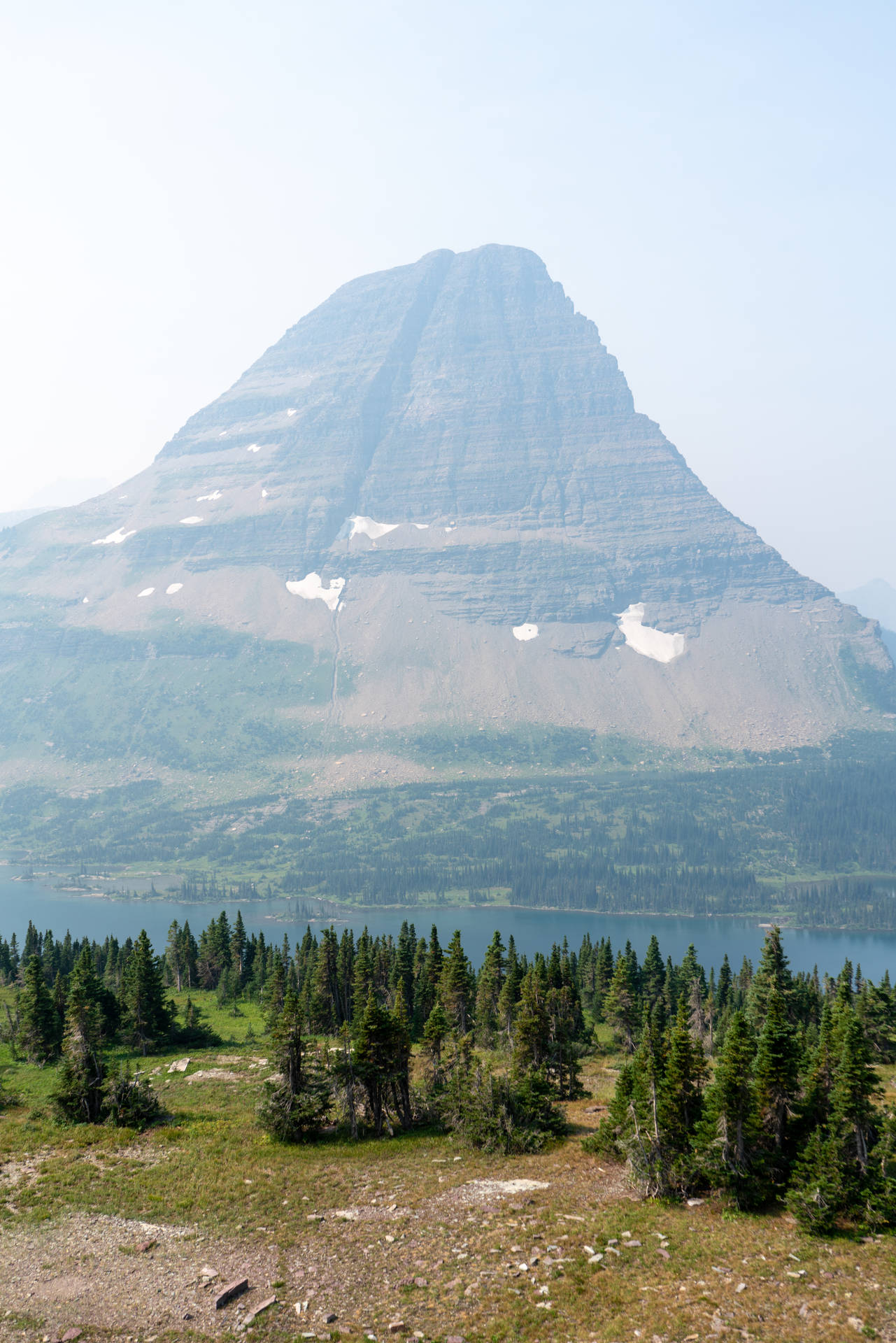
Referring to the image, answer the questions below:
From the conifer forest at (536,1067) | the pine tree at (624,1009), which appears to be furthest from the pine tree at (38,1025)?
the pine tree at (624,1009)

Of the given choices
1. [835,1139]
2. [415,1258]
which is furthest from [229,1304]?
[835,1139]

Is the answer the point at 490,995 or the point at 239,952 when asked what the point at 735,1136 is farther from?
the point at 239,952

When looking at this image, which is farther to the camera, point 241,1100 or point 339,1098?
point 241,1100

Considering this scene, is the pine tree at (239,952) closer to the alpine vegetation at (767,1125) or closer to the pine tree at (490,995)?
the pine tree at (490,995)

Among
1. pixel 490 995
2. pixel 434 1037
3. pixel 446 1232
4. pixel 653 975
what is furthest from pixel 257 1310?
pixel 653 975

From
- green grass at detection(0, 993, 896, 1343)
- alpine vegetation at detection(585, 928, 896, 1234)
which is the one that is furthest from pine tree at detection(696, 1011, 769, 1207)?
green grass at detection(0, 993, 896, 1343)

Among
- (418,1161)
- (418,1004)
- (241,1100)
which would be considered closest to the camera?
(418,1161)

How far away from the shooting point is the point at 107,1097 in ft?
181

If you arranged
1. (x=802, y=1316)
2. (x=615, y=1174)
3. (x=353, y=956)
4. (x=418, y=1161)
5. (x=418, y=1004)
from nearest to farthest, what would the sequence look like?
1. (x=802, y=1316)
2. (x=615, y=1174)
3. (x=418, y=1161)
4. (x=418, y=1004)
5. (x=353, y=956)

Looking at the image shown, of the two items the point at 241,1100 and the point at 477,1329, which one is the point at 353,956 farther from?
the point at 477,1329

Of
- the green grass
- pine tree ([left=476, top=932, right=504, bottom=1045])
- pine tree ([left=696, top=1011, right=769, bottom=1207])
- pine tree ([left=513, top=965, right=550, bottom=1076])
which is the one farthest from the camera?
pine tree ([left=476, top=932, right=504, bottom=1045])

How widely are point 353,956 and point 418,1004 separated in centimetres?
1446

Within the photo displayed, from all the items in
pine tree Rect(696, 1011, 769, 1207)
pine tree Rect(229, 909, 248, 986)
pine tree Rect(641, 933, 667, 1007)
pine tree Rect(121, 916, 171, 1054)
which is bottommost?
pine tree Rect(641, 933, 667, 1007)

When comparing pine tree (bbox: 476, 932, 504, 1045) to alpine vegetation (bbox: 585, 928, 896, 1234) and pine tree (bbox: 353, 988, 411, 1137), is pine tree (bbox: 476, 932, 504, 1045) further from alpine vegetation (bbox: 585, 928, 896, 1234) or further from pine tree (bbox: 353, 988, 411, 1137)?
alpine vegetation (bbox: 585, 928, 896, 1234)
